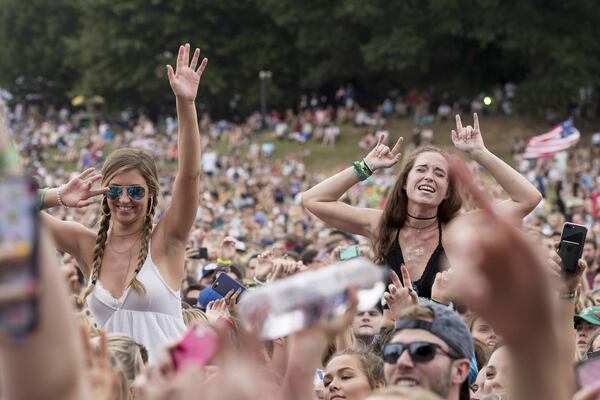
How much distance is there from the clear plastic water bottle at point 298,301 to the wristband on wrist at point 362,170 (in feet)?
11.6

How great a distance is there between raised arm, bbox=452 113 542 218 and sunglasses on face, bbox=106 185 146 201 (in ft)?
5.24

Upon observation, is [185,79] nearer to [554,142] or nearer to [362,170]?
[362,170]

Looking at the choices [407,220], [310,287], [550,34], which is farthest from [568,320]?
[550,34]

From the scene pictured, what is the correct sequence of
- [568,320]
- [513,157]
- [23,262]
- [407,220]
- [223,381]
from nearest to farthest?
1. [23,262]
2. [223,381]
3. [568,320]
4. [407,220]
5. [513,157]

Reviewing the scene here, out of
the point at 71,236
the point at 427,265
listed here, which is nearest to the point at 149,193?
the point at 71,236

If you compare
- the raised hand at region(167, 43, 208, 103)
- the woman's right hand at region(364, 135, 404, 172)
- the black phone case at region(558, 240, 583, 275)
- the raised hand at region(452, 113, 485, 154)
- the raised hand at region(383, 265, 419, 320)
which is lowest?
the raised hand at region(383, 265, 419, 320)

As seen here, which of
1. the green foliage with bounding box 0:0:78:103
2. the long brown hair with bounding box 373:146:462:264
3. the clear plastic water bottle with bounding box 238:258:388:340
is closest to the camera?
the clear plastic water bottle with bounding box 238:258:388:340

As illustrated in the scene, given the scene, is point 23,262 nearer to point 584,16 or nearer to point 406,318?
point 406,318

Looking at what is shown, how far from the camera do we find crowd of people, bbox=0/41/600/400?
1.95m

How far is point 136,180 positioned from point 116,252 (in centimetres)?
30

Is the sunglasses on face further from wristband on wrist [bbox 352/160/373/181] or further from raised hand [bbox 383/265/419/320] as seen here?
wristband on wrist [bbox 352/160/373/181]

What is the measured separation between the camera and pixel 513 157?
38.8 m

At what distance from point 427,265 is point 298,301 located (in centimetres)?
336

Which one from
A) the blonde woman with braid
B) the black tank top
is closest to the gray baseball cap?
the blonde woman with braid
